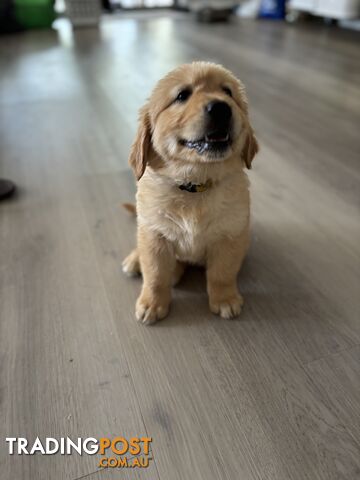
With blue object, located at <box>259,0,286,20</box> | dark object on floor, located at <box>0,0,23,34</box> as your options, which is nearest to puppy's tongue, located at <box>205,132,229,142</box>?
dark object on floor, located at <box>0,0,23,34</box>

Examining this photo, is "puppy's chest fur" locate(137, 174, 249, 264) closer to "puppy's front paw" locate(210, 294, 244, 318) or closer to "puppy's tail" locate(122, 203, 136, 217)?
"puppy's front paw" locate(210, 294, 244, 318)

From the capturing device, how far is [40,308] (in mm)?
1284

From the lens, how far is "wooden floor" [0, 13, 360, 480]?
3.03ft

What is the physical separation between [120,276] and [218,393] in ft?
1.85

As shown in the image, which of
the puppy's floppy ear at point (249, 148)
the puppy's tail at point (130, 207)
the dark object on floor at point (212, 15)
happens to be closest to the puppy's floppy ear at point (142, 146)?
the puppy's floppy ear at point (249, 148)

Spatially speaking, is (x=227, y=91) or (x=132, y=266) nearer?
(x=227, y=91)

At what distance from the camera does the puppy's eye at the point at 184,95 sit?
1.03 m

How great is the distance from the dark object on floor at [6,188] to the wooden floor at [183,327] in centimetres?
5

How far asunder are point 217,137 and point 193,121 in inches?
2.9

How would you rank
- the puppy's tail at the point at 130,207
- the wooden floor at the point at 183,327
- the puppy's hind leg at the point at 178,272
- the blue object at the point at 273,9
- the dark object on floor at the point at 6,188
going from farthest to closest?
the blue object at the point at 273,9
the dark object on floor at the point at 6,188
the puppy's tail at the point at 130,207
the puppy's hind leg at the point at 178,272
the wooden floor at the point at 183,327

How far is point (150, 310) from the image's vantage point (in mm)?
1225

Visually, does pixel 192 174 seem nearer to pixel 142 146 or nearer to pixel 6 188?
pixel 142 146

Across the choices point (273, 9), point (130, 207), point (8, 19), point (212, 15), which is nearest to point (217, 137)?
point (130, 207)

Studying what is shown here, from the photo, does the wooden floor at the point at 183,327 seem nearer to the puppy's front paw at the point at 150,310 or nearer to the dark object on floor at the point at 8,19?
the puppy's front paw at the point at 150,310
